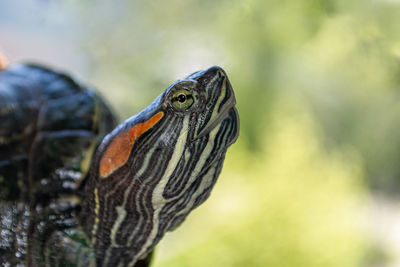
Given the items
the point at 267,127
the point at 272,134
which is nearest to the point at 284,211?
the point at 272,134

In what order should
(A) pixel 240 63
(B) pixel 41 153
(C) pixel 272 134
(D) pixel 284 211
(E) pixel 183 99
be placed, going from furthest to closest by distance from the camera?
(C) pixel 272 134 → (A) pixel 240 63 → (D) pixel 284 211 → (B) pixel 41 153 → (E) pixel 183 99

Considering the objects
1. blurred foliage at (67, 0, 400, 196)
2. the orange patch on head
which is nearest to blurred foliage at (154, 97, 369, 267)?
blurred foliage at (67, 0, 400, 196)

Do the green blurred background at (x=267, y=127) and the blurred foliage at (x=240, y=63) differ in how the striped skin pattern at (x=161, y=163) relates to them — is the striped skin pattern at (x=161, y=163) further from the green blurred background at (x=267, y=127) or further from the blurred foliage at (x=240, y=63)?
the green blurred background at (x=267, y=127)

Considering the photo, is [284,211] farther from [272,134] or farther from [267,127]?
[267,127]

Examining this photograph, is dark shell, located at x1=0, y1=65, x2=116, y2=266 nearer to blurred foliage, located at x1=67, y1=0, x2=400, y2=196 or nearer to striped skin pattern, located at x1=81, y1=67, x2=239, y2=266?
striped skin pattern, located at x1=81, y1=67, x2=239, y2=266

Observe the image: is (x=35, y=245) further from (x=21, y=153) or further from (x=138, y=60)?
(x=138, y=60)
